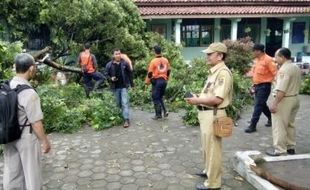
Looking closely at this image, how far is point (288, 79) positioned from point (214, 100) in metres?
1.89

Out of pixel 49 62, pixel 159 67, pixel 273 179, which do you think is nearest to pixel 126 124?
pixel 159 67

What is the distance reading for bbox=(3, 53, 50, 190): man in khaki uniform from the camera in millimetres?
3961

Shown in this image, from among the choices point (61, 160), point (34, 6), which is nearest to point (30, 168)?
point (61, 160)

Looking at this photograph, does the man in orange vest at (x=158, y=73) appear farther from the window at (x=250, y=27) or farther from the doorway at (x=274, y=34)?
the doorway at (x=274, y=34)

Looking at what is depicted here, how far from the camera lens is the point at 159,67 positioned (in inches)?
338

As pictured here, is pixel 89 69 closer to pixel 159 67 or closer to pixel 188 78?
pixel 159 67

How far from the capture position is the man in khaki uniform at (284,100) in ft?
19.3

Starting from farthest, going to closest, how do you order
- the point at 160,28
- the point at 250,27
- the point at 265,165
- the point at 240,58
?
1. the point at 250,27
2. the point at 160,28
3. the point at 240,58
4. the point at 265,165

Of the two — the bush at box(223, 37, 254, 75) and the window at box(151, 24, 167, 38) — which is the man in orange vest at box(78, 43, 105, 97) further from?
the window at box(151, 24, 167, 38)

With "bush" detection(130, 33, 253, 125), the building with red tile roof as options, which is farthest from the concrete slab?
the building with red tile roof

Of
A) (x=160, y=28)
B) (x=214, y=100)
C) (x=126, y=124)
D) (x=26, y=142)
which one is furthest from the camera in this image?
(x=160, y=28)

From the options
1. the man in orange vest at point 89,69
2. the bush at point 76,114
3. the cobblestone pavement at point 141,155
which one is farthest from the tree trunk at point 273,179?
the man in orange vest at point 89,69

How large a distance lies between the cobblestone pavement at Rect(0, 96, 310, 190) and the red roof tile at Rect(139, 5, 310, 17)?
1055cm

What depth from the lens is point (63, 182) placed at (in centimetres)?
554
